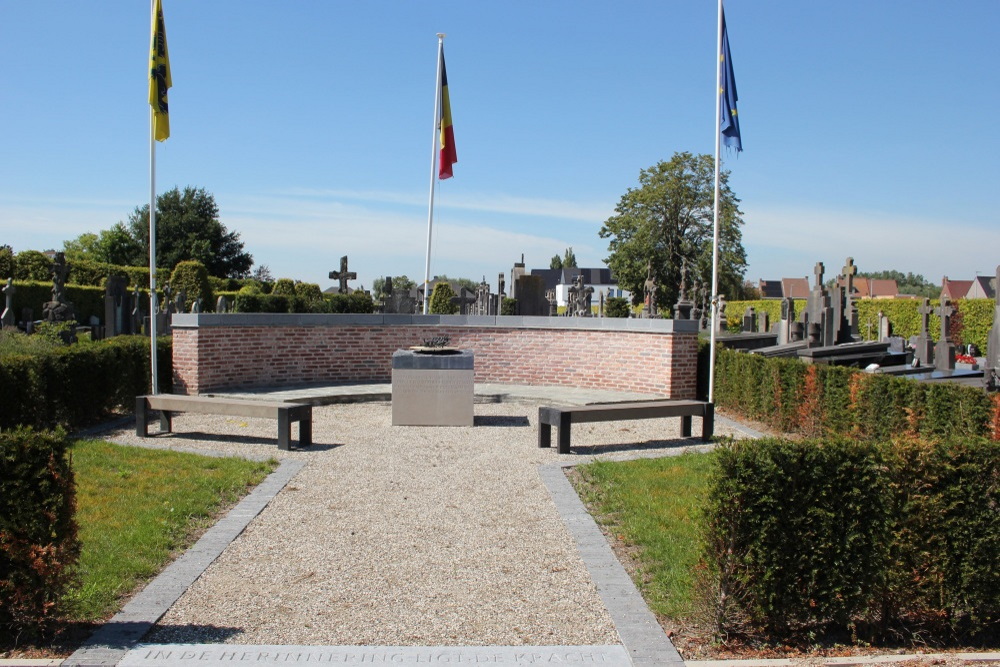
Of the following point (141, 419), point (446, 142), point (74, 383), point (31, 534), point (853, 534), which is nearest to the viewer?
point (31, 534)

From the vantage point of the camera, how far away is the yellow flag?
36.8 ft

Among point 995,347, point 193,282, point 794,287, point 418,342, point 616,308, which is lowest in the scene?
point 418,342

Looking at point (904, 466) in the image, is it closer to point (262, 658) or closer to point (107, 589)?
point (262, 658)

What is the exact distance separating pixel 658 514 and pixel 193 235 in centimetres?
5404

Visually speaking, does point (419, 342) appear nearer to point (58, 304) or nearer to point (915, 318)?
point (58, 304)

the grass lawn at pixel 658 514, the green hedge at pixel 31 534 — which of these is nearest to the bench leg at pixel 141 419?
the grass lawn at pixel 658 514

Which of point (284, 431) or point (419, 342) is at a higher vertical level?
point (419, 342)

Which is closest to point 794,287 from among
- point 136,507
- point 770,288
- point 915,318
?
point 770,288

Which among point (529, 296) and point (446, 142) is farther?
point (529, 296)

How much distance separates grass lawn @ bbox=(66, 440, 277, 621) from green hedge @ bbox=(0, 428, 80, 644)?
0.30 meters

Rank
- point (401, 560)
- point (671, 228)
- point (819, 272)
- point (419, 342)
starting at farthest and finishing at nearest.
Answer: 1. point (671, 228)
2. point (819, 272)
3. point (419, 342)
4. point (401, 560)

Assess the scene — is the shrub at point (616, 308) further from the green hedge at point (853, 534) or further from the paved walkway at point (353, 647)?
the green hedge at point (853, 534)

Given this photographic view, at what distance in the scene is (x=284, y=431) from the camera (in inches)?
363

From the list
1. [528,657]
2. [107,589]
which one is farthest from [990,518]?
[107,589]
